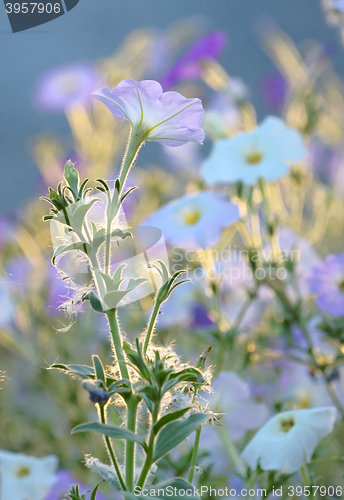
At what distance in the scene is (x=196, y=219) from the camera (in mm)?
509

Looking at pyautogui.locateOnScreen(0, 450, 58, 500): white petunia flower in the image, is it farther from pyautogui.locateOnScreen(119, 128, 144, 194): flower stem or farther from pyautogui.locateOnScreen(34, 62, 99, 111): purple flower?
pyautogui.locateOnScreen(34, 62, 99, 111): purple flower

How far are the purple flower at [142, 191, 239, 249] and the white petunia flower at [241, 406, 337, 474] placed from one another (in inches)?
7.2

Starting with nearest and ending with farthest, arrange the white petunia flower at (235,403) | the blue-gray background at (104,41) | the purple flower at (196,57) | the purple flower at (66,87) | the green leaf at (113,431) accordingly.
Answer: the green leaf at (113,431), the white petunia flower at (235,403), the purple flower at (196,57), the purple flower at (66,87), the blue-gray background at (104,41)

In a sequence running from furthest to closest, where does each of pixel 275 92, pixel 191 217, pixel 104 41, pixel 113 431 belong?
pixel 104 41 → pixel 275 92 → pixel 191 217 → pixel 113 431

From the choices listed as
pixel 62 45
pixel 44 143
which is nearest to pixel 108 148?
pixel 44 143

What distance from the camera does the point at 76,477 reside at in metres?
0.50

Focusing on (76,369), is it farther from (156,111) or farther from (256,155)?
(256,155)

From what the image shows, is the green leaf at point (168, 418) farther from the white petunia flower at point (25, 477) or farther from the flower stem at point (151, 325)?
the white petunia flower at point (25, 477)

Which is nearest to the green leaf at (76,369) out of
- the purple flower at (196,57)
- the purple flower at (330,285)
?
the purple flower at (330,285)

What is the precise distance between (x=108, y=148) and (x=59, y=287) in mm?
204

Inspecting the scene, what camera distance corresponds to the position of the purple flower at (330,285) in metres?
0.42

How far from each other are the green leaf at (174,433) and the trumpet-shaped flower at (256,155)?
0.92 ft

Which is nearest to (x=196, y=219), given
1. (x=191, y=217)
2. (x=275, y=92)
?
(x=191, y=217)

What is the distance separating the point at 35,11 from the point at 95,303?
1.31ft
